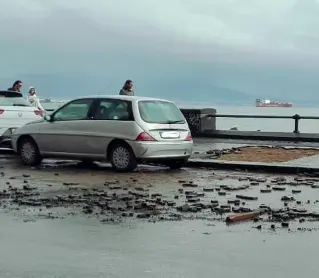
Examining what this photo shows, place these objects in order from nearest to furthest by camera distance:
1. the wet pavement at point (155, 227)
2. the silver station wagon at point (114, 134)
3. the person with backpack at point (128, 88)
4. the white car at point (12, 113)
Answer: the wet pavement at point (155, 227) → the silver station wagon at point (114, 134) → the white car at point (12, 113) → the person with backpack at point (128, 88)

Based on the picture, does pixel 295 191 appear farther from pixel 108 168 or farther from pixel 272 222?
pixel 108 168

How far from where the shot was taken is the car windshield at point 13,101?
68.5ft

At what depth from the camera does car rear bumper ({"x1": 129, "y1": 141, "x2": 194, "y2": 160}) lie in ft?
54.0

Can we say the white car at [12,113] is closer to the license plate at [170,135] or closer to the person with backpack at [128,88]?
the person with backpack at [128,88]

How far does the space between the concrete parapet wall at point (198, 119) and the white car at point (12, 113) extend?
9142 millimetres

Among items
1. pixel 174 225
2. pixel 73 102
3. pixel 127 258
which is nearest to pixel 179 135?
pixel 73 102

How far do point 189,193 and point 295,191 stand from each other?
188cm


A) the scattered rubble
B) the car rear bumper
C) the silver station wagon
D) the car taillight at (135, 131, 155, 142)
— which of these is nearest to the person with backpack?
the silver station wagon

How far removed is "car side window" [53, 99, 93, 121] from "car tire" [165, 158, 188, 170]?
7.09 ft

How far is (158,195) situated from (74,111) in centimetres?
587

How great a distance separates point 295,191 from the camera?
43.4ft

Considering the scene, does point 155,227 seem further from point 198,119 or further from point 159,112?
point 198,119

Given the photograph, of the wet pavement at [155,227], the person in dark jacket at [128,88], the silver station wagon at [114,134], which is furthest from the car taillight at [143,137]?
the person in dark jacket at [128,88]

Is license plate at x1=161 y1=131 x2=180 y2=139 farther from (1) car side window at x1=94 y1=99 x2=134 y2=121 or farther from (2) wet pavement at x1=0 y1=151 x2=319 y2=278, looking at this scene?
(2) wet pavement at x1=0 y1=151 x2=319 y2=278
